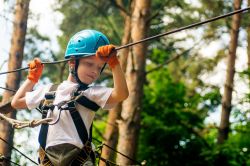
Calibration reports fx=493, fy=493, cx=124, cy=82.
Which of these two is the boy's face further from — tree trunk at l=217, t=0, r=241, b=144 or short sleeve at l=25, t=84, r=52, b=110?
tree trunk at l=217, t=0, r=241, b=144

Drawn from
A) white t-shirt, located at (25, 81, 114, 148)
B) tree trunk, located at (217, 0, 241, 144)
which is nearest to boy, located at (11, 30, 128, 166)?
white t-shirt, located at (25, 81, 114, 148)

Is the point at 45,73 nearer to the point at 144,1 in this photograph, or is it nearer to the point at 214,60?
Result: the point at 214,60

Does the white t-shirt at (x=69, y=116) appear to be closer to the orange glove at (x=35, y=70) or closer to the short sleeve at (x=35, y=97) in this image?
the short sleeve at (x=35, y=97)


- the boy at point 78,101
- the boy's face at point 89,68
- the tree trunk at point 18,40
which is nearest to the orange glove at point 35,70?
the boy at point 78,101

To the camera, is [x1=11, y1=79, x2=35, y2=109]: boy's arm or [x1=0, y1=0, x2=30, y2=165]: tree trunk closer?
[x1=11, y1=79, x2=35, y2=109]: boy's arm

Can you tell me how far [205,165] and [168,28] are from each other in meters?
4.34

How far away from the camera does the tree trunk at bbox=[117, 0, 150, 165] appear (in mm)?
8406

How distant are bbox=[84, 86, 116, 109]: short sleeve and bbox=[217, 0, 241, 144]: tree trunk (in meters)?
8.95

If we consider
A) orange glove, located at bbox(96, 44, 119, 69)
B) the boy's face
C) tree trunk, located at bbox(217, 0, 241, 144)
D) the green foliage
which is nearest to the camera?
orange glove, located at bbox(96, 44, 119, 69)

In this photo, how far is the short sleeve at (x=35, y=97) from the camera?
12.0 ft

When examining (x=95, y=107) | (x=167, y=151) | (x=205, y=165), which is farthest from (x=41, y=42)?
(x=95, y=107)

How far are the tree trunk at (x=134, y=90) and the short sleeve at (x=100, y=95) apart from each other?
15.8ft

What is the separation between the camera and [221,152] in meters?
11.5

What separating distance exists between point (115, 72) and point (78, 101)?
35cm
